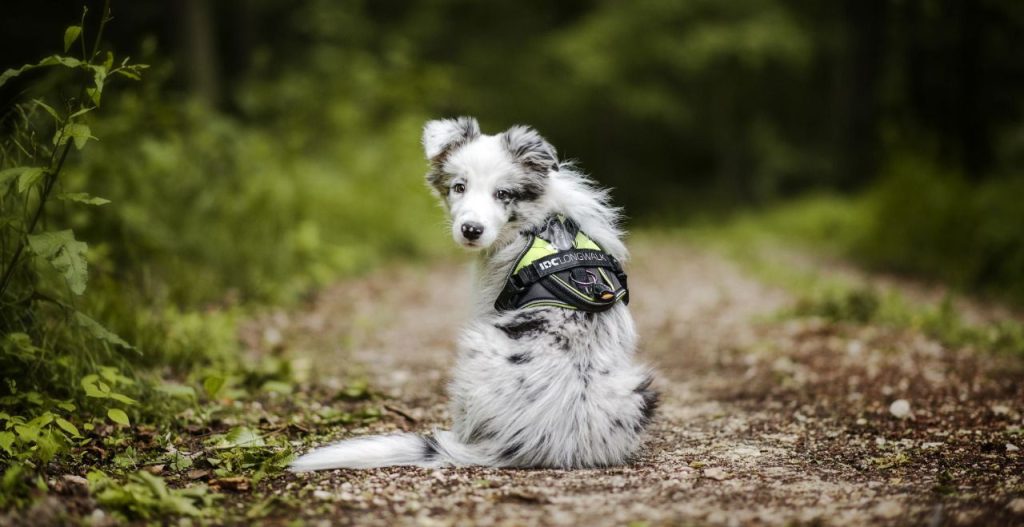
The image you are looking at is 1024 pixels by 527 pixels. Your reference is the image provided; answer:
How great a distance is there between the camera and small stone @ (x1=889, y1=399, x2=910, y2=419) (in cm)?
500

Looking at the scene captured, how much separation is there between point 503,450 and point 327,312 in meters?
5.01

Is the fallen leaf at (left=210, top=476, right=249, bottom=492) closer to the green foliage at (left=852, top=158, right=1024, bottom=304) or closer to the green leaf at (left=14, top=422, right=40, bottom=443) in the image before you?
the green leaf at (left=14, top=422, right=40, bottom=443)

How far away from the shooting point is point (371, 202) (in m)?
12.2

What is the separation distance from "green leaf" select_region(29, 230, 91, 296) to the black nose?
1709 mm

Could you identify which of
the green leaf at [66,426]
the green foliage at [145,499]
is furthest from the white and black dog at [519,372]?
Answer: the green leaf at [66,426]

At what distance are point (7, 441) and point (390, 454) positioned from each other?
1.69 m

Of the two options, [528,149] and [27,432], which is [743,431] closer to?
[528,149]

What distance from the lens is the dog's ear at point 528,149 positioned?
422 centimetres

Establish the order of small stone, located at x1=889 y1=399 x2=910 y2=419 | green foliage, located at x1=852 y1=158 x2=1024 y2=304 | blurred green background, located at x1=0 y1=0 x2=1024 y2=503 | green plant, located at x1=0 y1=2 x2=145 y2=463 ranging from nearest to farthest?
1. green plant, located at x1=0 y1=2 x2=145 y2=463
2. blurred green background, located at x1=0 y1=0 x2=1024 y2=503
3. small stone, located at x1=889 y1=399 x2=910 y2=419
4. green foliage, located at x1=852 y1=158 x2=1024 y2=304

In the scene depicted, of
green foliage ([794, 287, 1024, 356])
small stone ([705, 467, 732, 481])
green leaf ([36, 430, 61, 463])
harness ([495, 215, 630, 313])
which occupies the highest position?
harness ([495, 215, 630, 313])

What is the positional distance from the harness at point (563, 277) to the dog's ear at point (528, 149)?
0.36 metres

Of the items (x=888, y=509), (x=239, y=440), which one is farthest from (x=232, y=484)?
(x=888, y=509)

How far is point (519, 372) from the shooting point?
384 centimetres

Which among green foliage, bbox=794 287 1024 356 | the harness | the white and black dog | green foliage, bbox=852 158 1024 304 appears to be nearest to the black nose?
the white and black dog
